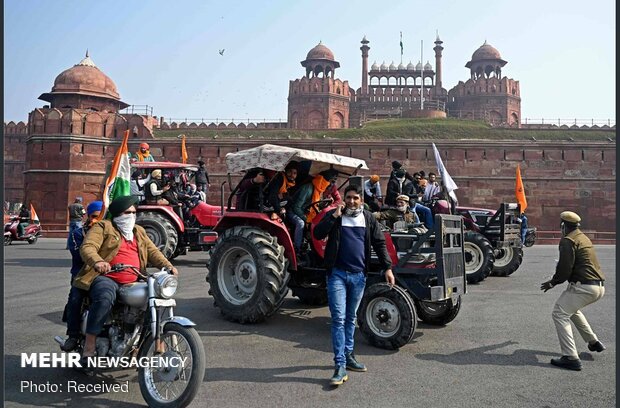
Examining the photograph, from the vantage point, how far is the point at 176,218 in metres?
11.4

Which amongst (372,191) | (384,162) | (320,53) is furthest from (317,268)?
(320,53)

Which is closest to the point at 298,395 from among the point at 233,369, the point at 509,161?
the point at 233,369

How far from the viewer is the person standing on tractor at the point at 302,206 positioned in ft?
21.1

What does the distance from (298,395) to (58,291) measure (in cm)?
594

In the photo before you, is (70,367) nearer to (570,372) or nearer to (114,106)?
(570,372)

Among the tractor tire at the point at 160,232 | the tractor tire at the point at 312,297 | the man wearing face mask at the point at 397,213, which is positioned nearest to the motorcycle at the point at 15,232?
the tractor tire at the point at 160,232

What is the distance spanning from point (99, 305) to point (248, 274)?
2.80m

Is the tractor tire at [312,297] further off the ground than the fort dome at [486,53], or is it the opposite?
the fort dome at [486,53]

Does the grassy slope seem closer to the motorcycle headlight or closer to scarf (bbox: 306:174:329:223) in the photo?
scarf (bbox: 306:174:329:223)

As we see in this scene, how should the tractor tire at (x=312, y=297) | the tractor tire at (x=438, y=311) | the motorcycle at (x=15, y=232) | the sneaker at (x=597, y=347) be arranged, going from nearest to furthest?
the sneaker at (x=597, y=347) → the tractor tire at (x=438, y=311) → the tractor tire at (x=312, y=297) → the motorcycle at (x=15, y=232)

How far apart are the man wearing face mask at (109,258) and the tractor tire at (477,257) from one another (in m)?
6.94

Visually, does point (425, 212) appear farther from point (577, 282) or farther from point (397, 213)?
point (577, 282)

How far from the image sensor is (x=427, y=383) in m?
4.21

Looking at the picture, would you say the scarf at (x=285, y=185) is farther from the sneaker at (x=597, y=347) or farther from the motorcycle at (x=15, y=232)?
the motorcycle at (x=15, y=232)
